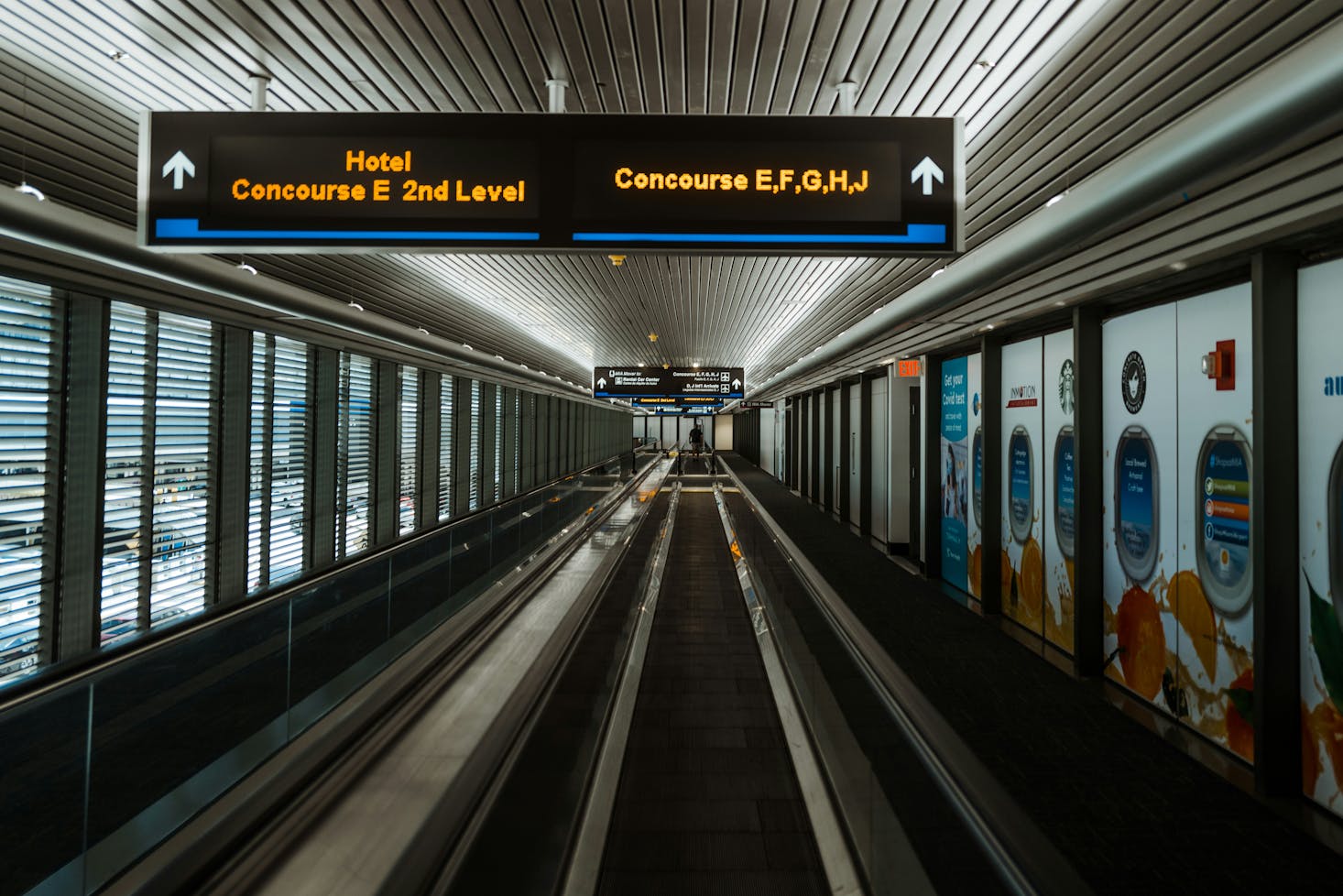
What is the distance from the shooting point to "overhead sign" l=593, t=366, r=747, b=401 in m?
17.6

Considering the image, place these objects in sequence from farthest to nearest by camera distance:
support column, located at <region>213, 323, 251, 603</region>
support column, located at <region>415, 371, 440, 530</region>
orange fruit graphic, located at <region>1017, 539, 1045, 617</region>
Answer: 1. support column, located at <region>415, 371, 440, 530</region>
2. support column, located at <region>213, 323, 251, 603</region>
3. orange fruit graphic, located at <region>1017, 539, 1045, 617</region>

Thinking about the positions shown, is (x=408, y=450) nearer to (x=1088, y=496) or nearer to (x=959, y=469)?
(x=959, y=469)

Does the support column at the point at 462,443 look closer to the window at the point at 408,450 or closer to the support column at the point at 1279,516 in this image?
the window at the point at 408,450

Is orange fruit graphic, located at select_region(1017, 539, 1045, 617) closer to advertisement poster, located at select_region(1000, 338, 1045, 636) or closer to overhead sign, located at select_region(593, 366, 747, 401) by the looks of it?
advertisement poster, located at select_region(1000, 338, 1045, 636)

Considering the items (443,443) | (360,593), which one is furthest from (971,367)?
(443,443)

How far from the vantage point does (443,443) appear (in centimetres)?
1505

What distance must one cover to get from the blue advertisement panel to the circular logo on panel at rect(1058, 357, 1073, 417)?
2.20 meters

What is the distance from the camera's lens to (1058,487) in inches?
263

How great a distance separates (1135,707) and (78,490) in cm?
891

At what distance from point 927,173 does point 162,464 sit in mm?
7466

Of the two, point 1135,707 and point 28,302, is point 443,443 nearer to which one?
point 28,302

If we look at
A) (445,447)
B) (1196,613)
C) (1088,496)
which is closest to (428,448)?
(445,447)

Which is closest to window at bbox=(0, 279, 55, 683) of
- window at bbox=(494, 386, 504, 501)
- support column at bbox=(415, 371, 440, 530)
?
support column at bbox=(415, 371, 440, 530)

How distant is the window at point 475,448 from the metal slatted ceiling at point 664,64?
38.3 feet
